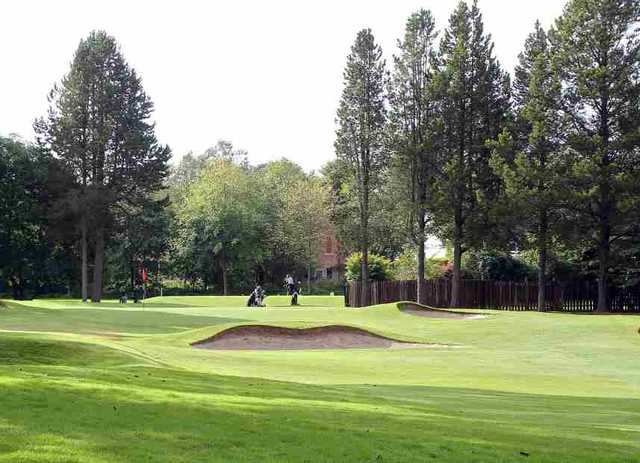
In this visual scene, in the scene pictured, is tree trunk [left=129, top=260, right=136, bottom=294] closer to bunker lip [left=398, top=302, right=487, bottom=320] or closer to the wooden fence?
the wooden fence

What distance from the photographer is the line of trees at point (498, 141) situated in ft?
163

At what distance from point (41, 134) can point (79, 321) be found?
141 feet

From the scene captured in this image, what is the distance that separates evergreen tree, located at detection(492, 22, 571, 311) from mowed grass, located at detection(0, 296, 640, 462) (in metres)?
23.8

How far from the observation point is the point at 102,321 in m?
35.1

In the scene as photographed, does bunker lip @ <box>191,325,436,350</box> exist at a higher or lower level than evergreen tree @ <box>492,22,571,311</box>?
lower

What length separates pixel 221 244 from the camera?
8681 cm

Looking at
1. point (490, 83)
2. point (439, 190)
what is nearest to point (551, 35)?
point (490, 83)

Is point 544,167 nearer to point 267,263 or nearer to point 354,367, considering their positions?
point 354,367

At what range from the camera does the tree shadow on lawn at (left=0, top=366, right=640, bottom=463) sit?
7.51 m

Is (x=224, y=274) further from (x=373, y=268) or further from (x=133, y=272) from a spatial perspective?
(x=373, y=268)

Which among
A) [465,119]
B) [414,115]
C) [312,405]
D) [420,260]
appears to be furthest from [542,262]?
[312,405]

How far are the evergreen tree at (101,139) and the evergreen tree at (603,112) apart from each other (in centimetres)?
3690

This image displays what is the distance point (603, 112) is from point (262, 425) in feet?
152

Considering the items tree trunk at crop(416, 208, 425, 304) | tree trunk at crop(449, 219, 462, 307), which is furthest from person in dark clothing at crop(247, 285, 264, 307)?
tree trunk at crop(449, 219, 462, 307)
